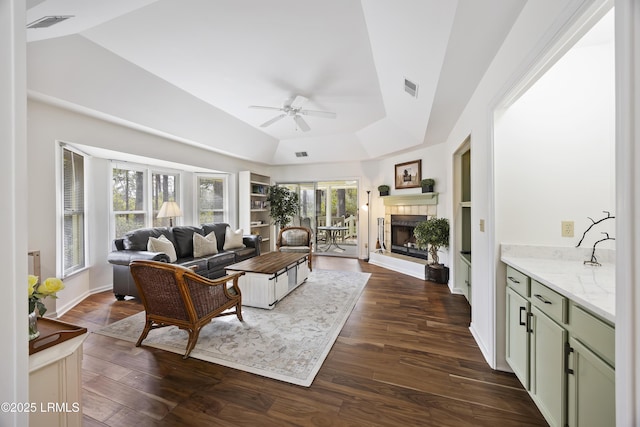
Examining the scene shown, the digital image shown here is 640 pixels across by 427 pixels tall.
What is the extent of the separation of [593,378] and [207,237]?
15.7 ft

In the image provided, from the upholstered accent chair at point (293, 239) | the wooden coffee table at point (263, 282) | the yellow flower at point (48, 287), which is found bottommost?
the wooden coffee table at point (263, 282)

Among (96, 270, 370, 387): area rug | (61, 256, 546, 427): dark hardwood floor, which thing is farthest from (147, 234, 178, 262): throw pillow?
(61, 256, 546, 427): dark hardwood floor

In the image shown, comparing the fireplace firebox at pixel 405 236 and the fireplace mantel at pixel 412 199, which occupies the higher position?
the fireplace mantel at pixel 412 199

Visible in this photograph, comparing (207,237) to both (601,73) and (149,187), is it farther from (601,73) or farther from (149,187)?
(601,73)

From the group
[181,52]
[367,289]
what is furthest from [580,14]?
[367,289]

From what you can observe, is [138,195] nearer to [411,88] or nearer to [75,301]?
[75,301]

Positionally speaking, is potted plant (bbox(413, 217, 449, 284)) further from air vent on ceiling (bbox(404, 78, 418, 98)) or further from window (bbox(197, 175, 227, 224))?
window (bbox(197, 175, 227, 224))

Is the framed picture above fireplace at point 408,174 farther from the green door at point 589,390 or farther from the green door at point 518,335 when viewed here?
the green door at point 589,390

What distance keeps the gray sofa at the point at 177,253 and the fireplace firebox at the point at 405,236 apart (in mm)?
3144

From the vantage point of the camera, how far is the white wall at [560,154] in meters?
1.76

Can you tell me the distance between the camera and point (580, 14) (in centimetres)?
110
